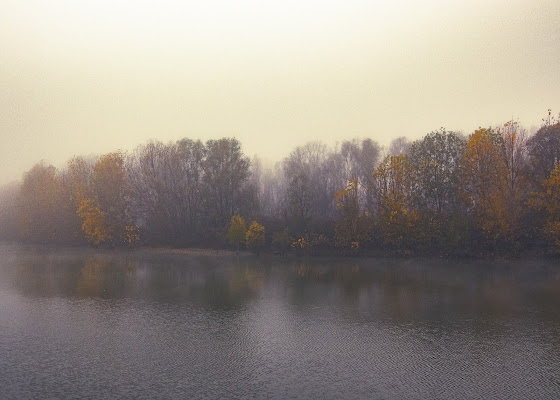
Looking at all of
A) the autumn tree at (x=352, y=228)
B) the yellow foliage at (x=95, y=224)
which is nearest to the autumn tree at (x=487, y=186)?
the autumn tree at (x=352, y=228)

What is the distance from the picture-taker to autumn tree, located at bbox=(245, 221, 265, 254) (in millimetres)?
61500

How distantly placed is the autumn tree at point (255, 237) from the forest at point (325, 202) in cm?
14

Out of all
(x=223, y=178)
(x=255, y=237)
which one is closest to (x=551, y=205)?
(x=255, y=237)

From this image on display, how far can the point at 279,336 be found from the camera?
71.8 feet

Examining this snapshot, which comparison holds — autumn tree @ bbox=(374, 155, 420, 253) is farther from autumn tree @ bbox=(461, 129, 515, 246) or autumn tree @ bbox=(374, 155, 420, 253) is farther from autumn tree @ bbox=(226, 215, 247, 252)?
autumn tree @ bbox=(226, 215, 247, 252)

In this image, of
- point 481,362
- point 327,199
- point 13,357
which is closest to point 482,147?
point 327,199

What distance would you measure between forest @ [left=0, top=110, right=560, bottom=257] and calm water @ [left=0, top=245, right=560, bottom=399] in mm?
14362

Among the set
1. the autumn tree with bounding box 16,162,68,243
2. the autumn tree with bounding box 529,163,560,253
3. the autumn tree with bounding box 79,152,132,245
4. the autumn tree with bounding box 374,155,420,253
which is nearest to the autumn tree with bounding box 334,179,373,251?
the autumn tree with bounding box 374,155,420,253

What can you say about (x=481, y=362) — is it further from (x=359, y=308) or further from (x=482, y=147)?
(x=482, y=147)

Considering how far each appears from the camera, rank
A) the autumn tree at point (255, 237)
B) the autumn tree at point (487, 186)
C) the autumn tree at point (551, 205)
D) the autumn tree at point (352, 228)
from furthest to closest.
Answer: the autumn tree at point (255, 237) → the autumn tree at point (352, 228) → the autumn tree at point (487, 186) → the autumn tree at point (551, 205)

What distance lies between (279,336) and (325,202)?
64.2 meters

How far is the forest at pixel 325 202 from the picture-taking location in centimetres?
5381

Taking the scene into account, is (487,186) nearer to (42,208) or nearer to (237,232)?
(237,232)

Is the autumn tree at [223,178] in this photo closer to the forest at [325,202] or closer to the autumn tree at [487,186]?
the forest at [325,202]
